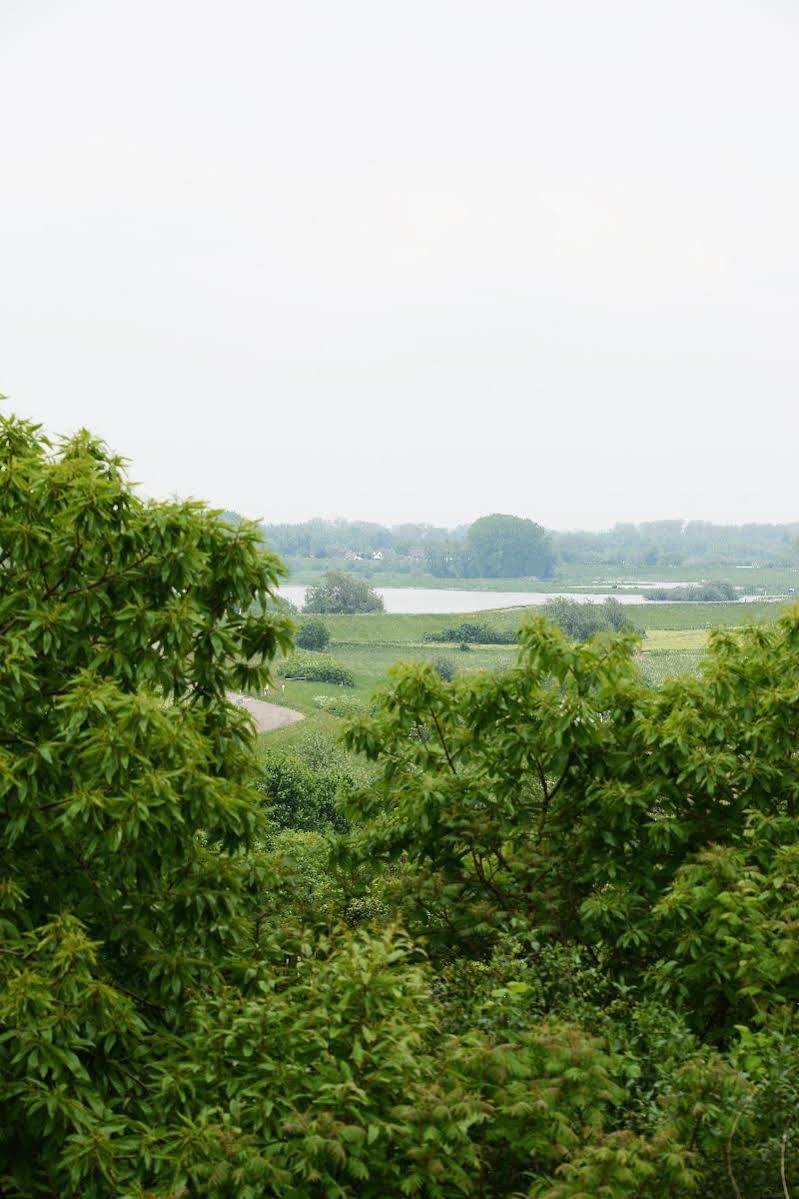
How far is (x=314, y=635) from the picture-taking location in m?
61.9

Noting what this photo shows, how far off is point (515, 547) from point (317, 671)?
44.9 metres

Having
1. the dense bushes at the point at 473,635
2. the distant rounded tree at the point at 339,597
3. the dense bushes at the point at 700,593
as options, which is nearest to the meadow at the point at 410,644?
the dense bushes at the point at 473,635

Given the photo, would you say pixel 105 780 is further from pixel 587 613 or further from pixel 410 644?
pixel 410 644

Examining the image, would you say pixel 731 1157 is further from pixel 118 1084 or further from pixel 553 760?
pixel 553 760

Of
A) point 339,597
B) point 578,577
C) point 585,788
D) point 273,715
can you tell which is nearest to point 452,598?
point 339,597

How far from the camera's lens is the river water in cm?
7362

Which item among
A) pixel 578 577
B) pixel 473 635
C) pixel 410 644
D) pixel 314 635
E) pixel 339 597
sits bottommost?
pixel 410 644

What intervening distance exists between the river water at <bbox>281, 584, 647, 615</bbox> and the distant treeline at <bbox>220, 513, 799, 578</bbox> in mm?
4840

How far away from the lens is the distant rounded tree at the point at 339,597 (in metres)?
75.6

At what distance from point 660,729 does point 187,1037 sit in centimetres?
410

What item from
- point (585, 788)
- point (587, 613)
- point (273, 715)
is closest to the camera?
point (585, 788)

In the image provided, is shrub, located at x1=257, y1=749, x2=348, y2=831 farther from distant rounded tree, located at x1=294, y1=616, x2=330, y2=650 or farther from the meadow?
distant rounded tree, located at x1=294, y1=616, x2=330, y2=650

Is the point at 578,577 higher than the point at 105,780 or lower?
higher

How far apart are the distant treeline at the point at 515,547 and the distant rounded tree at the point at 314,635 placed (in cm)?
2139
